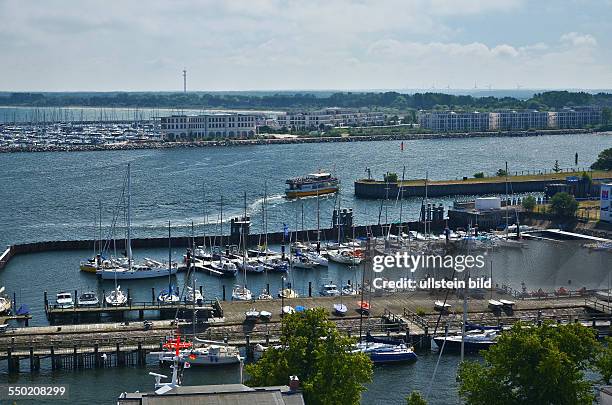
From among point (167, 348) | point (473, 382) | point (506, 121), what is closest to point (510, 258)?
point (167, 348)

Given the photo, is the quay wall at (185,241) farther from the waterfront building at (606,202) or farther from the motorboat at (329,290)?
the waterfront building at (606,202)

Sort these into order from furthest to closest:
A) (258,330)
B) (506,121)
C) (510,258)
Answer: (506,121) < (510,258) < (258,330)

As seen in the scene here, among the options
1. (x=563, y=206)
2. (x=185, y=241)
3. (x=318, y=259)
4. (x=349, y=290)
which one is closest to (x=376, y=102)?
(x=563, y=206)

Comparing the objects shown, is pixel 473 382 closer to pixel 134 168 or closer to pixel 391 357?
pixel 391 357

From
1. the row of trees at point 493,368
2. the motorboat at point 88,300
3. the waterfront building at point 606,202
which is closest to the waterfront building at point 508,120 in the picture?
the waterfront building at point 606,202

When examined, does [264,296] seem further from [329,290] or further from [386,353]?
[386,353]

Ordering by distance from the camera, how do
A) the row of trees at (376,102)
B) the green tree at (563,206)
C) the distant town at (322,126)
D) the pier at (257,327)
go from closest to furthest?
the pier at (257,327) → the green tree at (563,206) → the distant town at (322,126) → the row of trees at (376,102)
